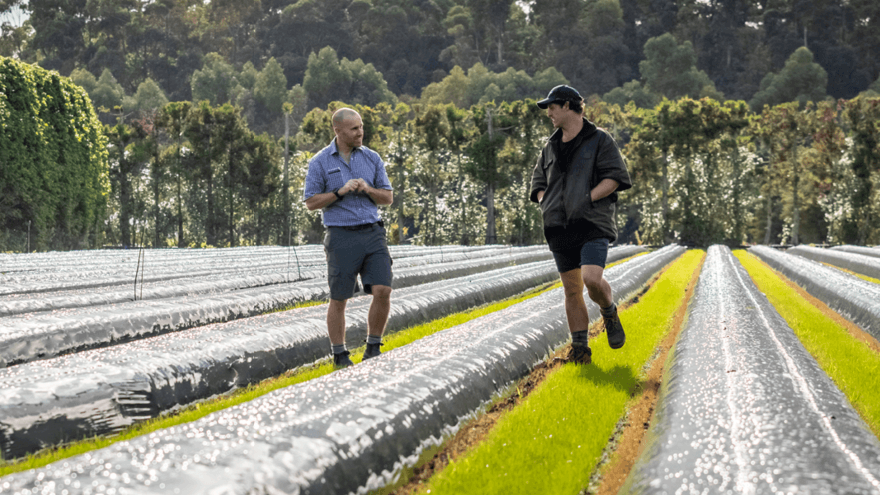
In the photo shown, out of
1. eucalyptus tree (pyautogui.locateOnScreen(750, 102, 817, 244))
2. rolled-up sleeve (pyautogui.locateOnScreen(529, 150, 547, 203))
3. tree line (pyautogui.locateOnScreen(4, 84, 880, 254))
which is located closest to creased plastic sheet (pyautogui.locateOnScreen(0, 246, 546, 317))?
rolled-up sleeve (pyautogui.locateOnScreen(529, 150, 547, 203))

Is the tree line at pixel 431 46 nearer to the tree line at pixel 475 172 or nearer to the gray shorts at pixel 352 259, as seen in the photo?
the tree line at pixel 475 172

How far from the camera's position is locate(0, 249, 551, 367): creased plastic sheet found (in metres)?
4.70

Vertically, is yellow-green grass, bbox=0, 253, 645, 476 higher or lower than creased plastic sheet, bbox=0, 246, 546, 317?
lower

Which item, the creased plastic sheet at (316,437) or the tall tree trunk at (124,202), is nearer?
the creased plastic sheet at (316,437)

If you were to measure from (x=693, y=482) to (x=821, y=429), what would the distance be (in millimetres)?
→ 781

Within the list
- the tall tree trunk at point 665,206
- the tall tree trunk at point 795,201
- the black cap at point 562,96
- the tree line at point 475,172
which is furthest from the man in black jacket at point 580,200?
the tall tree trunk at point 795,201

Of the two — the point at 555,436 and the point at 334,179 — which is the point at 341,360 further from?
the point at 555,436

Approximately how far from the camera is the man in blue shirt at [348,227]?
4.59 metres

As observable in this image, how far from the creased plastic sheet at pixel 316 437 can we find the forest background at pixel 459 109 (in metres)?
25.3

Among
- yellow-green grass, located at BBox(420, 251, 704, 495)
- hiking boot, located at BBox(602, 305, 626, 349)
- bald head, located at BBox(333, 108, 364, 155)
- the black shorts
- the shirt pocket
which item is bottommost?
yellow-green grass, located at BBox(420, 251, 704, 495)

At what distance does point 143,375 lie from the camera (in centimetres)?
Answer: 383

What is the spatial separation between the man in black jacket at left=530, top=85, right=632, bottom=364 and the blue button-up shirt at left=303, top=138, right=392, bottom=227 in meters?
1.35

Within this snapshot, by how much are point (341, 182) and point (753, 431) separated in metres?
3.16

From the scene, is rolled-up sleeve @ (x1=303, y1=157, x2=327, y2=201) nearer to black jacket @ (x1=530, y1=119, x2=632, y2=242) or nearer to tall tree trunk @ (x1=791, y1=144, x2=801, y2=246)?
black jacket @ (x1=530, y1=119, x2=632, y2=242)
